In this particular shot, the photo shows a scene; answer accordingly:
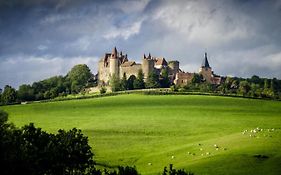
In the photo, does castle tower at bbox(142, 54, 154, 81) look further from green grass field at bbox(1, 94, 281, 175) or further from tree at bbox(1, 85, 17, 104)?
green grass field at bbox(1, 94, 281, 175)

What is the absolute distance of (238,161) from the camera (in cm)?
4319

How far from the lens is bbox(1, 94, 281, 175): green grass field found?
45.2m

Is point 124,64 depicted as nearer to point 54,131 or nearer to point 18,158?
point 54,131

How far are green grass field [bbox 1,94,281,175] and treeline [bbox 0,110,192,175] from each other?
8.98 m

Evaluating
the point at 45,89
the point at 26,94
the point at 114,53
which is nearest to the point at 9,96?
the point at 26,94

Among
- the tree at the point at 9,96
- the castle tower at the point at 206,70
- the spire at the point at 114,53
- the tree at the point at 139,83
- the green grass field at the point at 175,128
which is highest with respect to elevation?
the spire at the point at 114,53

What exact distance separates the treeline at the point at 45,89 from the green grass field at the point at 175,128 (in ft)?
103

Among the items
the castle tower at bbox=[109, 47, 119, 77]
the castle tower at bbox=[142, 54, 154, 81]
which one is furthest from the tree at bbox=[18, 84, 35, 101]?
the castle tower at bbox=[142, 54, 154, 81]

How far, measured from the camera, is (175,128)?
7888 centimetres

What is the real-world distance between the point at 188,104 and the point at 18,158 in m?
81.6

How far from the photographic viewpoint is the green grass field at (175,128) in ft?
148

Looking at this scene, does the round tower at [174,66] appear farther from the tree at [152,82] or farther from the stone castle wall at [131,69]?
the tree at [152,82]

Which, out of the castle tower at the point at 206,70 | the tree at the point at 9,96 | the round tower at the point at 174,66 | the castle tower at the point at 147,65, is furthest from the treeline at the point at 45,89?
the castle tower at the point at 206,70

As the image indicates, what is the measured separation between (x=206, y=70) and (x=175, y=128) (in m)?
119
